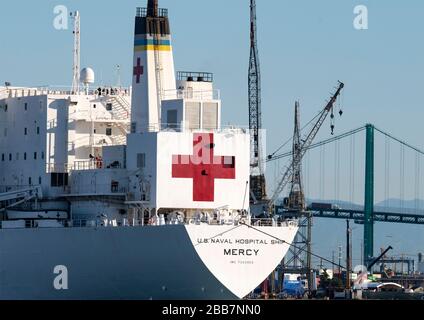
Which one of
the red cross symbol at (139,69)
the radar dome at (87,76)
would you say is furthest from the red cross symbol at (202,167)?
the radar dome at (87,76)

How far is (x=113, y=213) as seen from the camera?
72688 millimetres

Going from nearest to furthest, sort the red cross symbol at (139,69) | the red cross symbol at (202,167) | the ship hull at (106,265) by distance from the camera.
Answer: the ship hull at (106,265) < the red cross symbol at (202,167) < the red cross symbol at (139,69)

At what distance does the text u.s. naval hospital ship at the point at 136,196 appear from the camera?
224 ft

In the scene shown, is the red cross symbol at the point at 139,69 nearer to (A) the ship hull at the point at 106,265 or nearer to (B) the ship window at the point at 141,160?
(B) the ship window at the point at 141,160

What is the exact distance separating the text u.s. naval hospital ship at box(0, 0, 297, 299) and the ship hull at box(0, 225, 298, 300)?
0.14 ft

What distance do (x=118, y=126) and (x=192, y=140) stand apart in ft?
25.8

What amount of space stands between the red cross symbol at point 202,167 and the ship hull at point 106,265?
→ 8.60 feet

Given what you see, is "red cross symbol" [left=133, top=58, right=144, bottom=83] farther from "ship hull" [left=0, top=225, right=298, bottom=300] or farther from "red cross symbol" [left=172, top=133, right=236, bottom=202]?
"ship hull" [left=0, top=225, right=298, bottom=300]

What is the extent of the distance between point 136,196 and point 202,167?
3200 mm

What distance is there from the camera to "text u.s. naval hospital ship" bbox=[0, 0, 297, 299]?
224ft

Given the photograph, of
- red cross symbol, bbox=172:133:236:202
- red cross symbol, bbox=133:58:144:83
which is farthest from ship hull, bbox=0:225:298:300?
red cross symbol, bbox=133:58:144:83

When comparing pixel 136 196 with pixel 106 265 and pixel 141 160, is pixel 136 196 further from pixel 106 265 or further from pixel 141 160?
pixel 106 265
